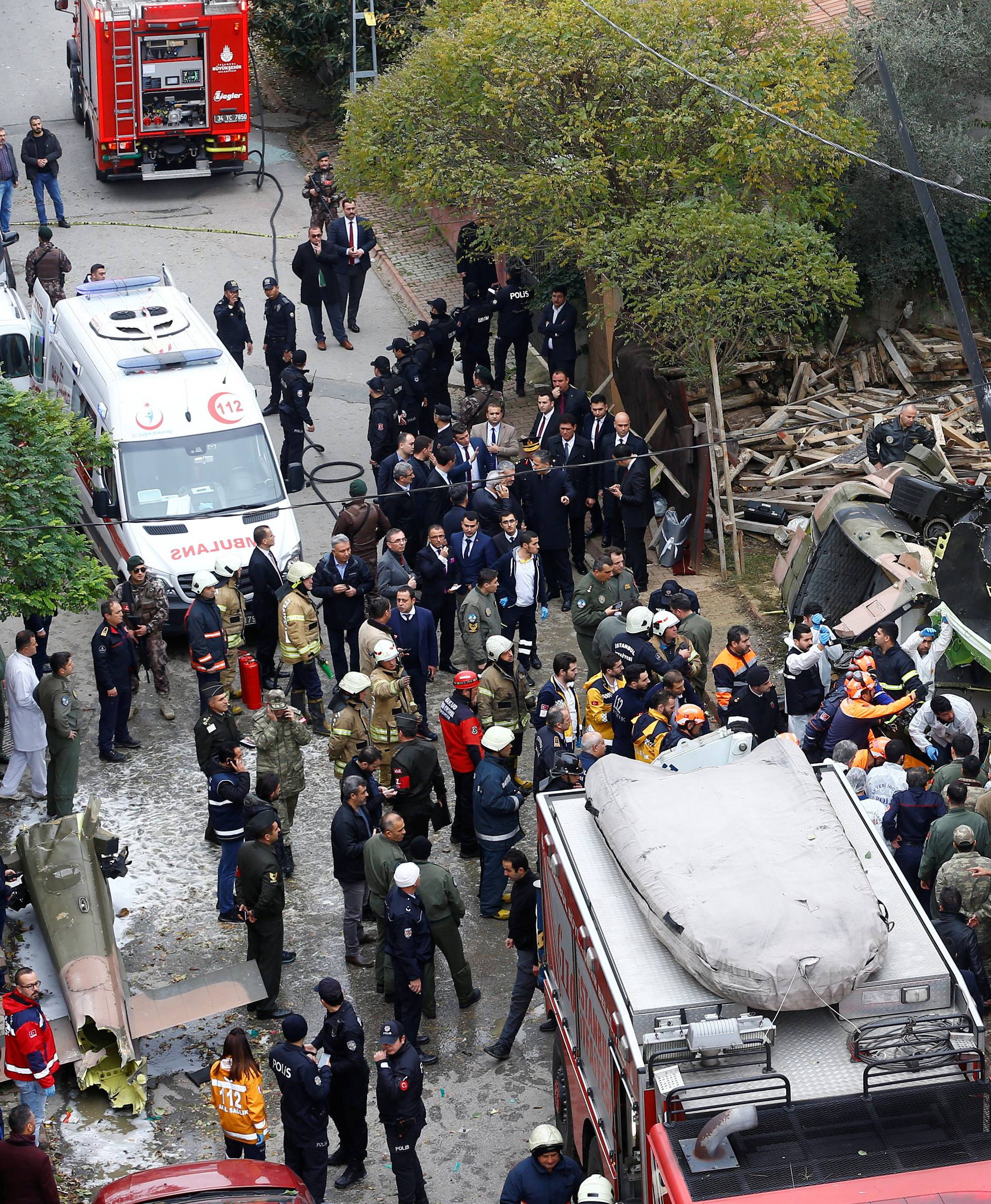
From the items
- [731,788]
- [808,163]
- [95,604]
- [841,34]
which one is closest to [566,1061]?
[731,788]

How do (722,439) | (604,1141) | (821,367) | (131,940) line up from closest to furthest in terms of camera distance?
(604,1141) → (131,940) → (722,439) → (821,367)

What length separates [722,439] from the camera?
61.2 feet

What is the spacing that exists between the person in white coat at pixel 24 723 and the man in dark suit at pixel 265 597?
231 cm

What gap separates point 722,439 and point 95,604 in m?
6.97

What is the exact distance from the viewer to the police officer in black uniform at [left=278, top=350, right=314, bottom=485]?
2008 centimetres

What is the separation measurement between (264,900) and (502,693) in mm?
2812

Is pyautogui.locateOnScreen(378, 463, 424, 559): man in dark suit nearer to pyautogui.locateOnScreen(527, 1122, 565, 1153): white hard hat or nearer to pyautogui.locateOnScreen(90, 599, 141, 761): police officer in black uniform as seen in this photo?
pyautogui.locateOnScreen(90, 599, 141, 761): police officer in black uniform

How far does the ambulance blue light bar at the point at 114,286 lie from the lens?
66.7ft

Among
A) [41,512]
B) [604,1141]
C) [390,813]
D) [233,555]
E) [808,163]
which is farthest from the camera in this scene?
[808,163]

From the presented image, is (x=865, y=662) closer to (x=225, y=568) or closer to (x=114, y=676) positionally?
(x=225, y=568)

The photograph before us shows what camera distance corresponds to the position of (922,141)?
2180 centimetres

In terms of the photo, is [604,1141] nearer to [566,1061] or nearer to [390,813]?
[566,1061]

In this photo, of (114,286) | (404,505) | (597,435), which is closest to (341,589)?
(404,505)

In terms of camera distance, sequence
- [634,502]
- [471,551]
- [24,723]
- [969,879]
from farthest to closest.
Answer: [634,502]
[471,551]
[24,723]
[969,879]
